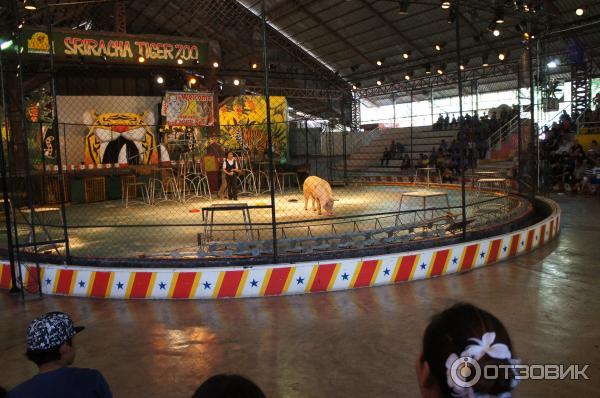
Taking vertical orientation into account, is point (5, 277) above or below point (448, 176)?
below

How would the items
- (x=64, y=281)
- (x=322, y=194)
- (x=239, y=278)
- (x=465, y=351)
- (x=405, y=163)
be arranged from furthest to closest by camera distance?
(x=405, y=163)
(x=322, y=194)
(x=64, y=281)
(x=239, y=278)
(x=465, y=351)

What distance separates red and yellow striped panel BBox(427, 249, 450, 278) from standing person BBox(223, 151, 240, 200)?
9.00 meters

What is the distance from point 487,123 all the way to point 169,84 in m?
14.1

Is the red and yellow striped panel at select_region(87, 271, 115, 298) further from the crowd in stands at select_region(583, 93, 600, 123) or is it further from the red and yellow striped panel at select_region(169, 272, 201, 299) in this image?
the crowd in stands at select_region(583, 93, 600, 123)

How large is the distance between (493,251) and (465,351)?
22.5 ft

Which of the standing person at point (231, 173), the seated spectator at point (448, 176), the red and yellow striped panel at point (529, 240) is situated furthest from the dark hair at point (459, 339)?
the seated spectator at point (448, 176)

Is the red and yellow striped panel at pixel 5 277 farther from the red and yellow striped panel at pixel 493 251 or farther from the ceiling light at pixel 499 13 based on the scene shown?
the ceiling light at pixel 499 13

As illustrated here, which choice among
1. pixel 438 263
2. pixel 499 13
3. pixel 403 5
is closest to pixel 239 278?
pixel 438 263

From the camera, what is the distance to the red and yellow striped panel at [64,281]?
6719mm

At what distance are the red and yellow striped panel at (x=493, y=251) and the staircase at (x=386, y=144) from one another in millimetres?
15486

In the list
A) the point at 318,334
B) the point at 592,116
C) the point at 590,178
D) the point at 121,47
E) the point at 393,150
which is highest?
the point at 121,47

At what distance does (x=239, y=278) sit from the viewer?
639 cm

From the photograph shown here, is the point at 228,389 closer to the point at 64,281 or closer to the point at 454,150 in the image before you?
the point at 64,281

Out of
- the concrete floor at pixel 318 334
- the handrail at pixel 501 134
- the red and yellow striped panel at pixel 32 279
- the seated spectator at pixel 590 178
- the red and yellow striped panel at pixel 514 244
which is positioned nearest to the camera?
the concrete floor at pixel 318 334
